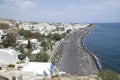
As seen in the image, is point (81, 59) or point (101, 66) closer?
point (101, 66)

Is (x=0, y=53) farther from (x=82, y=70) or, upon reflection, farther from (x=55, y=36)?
(x=55, y=36)

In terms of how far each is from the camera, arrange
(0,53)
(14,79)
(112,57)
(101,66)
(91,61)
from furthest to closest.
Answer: (112,57)
(91,61)
(101,66)
(0,53)
(14,79)

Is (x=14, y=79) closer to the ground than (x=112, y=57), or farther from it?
farther from it

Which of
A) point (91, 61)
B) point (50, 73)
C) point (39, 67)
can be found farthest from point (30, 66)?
point (91, 61)

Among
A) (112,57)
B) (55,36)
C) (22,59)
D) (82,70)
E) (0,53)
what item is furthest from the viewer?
(55,36)

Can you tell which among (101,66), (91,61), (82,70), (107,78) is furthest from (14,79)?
(91,61)

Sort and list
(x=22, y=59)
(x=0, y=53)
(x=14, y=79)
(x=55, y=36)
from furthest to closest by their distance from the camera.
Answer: (x=55, y=36) → (x=22, y=59) → (x=0, y=53) → (x=14, y=79)

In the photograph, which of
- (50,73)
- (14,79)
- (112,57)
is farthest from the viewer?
(112,57)

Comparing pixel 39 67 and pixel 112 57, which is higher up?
pixel 39 67

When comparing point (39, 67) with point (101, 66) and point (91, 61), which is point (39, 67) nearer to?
point (101, 66)
